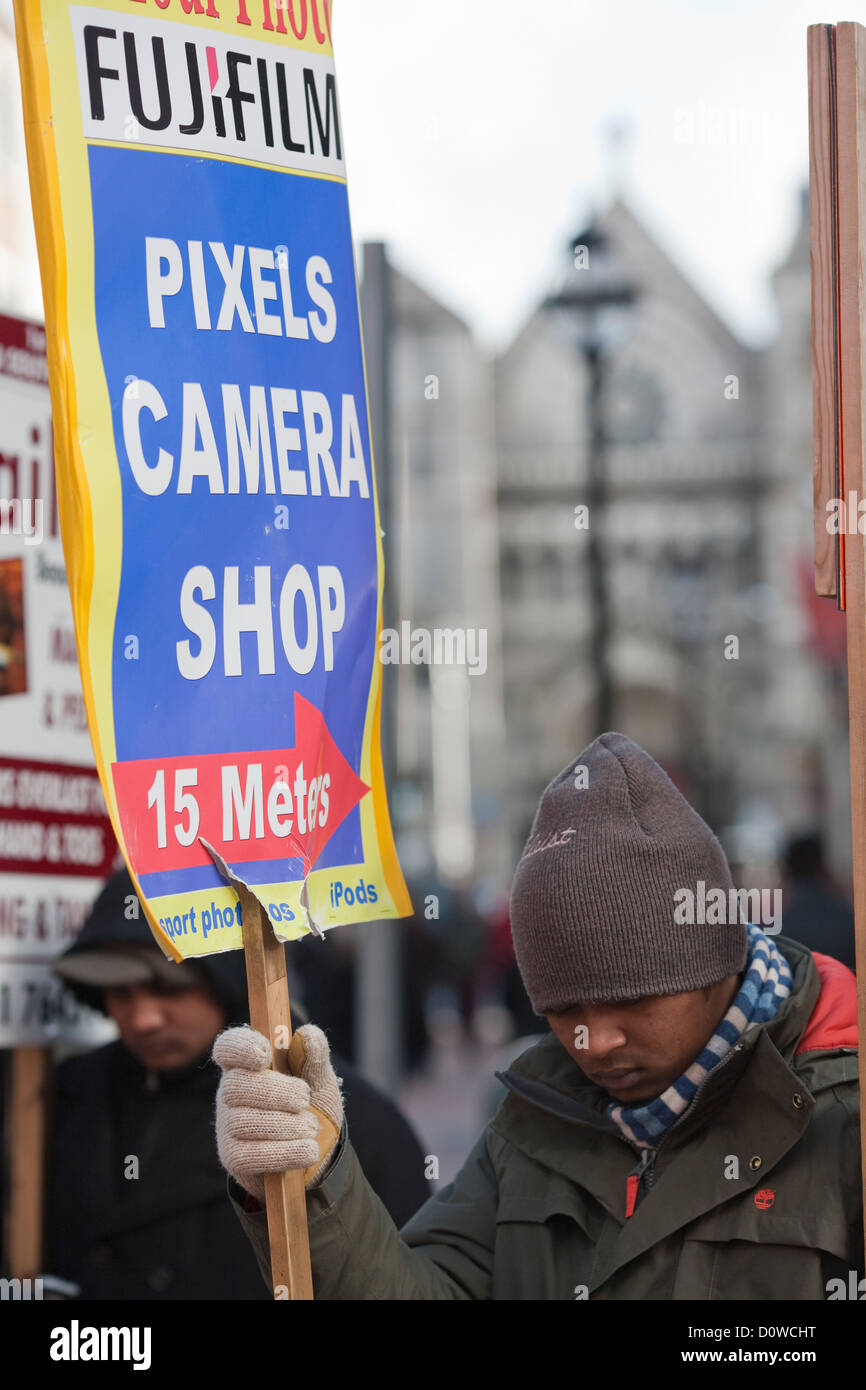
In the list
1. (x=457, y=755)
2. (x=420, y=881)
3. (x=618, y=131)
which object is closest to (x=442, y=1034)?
(x=420, y=881)

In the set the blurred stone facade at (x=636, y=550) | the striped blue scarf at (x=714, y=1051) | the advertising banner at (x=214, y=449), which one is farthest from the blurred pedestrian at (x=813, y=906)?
the blurred stone facade at (x=636, y=550)

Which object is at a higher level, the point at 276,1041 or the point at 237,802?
the point at 237,802

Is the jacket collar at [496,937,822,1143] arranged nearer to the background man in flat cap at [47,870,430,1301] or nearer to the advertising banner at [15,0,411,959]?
the advertising banner at [15,0,411,959]

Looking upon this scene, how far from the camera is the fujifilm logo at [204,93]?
87.0 inches

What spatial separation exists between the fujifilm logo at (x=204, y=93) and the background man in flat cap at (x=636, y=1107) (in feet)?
3.22

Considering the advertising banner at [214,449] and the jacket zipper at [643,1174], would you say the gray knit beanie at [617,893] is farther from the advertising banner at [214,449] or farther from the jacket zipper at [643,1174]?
the advertising banner at [214,449]

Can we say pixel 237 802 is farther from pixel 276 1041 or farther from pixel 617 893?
pixel 617 893

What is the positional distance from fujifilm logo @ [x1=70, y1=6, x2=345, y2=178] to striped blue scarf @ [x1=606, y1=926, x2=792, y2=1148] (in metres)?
1.29

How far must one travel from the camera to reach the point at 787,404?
48750 millimetres

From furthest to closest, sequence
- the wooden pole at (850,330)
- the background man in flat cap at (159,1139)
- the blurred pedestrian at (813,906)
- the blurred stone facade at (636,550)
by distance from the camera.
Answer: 1. the blurred stone facade at (636,550)
2. the blurred pedestrian at (813,906)
3. the background man in flat cap at (159,1139)
4. the wooden pole at (850,330)

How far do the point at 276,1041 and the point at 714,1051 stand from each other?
567 millimetres
